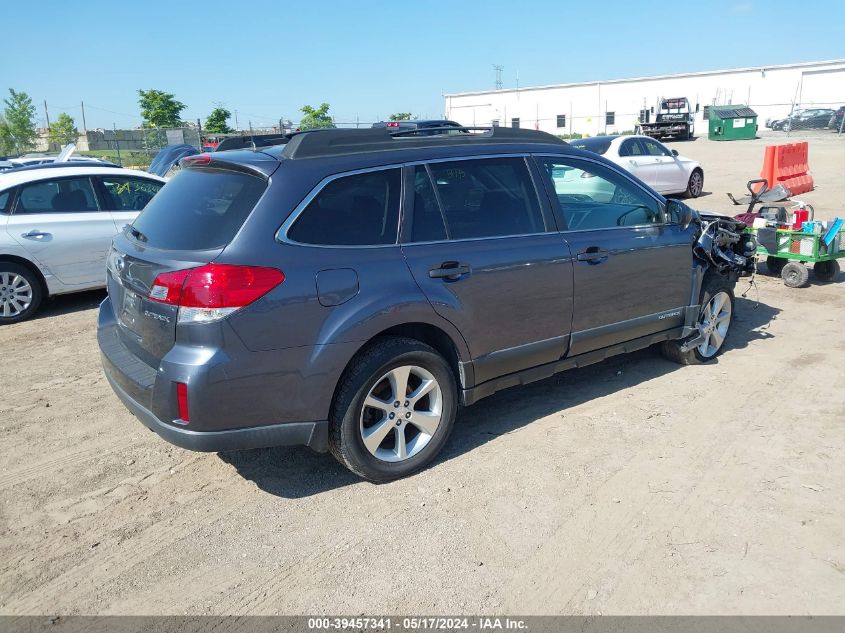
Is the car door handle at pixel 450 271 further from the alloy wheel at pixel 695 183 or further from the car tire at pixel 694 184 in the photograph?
the alloy wheel at pixel 695 183

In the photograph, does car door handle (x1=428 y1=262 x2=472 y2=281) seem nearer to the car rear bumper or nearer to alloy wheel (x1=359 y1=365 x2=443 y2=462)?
A: alloy wheel (x1=359 y1=365 x2=443 y2=462)

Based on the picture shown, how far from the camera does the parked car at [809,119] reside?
125ft

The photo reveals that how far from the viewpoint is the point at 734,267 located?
19.1 feet

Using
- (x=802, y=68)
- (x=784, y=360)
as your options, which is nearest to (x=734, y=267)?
(x=784, y=360)

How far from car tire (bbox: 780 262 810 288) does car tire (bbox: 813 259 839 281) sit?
233 millimetres

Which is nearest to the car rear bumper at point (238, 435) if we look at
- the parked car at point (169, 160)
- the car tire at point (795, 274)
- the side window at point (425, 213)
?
the side window at point (425, 213)

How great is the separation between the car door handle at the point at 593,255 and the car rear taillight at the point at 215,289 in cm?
218

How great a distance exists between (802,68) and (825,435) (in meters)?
56.6

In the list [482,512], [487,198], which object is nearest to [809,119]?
[487,198]

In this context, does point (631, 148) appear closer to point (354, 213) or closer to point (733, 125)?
point (354, 213)

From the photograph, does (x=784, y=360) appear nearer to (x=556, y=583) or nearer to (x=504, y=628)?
(x=556, y=583)

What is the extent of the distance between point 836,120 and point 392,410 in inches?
1635

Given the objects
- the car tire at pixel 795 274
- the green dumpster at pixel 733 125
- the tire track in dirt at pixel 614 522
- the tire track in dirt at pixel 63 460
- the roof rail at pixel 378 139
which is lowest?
the tire track in dirt at pixel 614 522

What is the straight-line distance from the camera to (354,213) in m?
3.73
